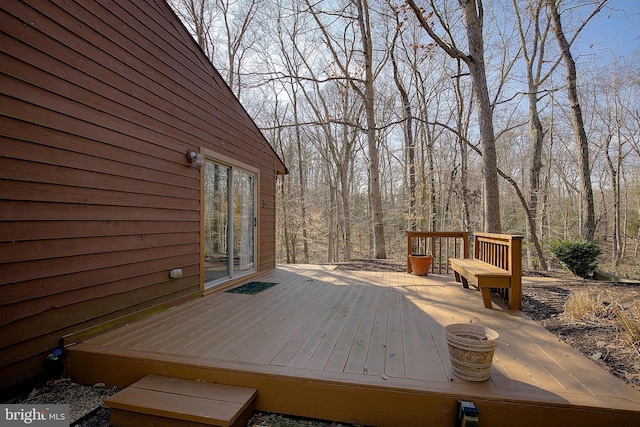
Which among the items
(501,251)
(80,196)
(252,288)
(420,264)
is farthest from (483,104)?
(80,196)

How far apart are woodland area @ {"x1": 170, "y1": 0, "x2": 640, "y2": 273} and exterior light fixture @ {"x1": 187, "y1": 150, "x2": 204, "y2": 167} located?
12.4ft

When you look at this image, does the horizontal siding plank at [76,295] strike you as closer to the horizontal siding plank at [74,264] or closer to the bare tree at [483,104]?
the horizontal siding plank at [74,264]

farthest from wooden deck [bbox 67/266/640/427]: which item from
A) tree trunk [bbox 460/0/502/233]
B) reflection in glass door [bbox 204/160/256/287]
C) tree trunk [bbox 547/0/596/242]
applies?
tree trunk [bbox 547/0/596/242]

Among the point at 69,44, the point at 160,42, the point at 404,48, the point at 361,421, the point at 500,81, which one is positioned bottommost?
the point at 361,421

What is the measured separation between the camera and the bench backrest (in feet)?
10.0

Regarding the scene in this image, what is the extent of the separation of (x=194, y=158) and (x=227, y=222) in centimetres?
117

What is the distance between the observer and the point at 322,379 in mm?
1755

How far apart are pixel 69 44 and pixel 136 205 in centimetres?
135

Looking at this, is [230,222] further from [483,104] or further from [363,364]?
[483,104]

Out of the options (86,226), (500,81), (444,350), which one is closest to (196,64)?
(86,226)

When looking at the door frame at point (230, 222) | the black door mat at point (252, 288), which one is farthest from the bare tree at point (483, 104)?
the door frame at point (230, 222)

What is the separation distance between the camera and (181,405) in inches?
66.6

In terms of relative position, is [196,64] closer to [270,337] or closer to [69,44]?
[69,44]

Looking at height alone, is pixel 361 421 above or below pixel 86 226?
below
